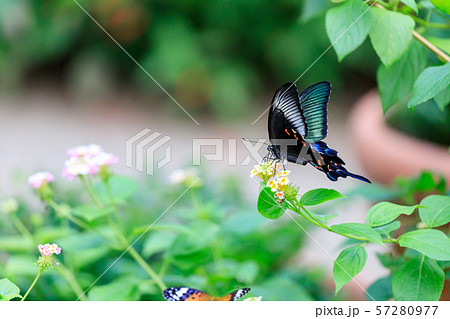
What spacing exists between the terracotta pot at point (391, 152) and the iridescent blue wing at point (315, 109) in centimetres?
51

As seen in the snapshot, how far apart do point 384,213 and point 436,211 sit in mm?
65

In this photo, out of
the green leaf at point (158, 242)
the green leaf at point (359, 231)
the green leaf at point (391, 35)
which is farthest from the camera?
the green leaf at point (158, 242)

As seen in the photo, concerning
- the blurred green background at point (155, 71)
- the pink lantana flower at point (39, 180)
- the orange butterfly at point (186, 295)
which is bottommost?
the orange butterfly at point (186, 295)

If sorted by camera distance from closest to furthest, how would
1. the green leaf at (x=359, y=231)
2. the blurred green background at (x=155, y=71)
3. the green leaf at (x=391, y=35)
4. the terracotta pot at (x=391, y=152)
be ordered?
the green leaf at (x=359, y=231) → the green leaf at (x=391, y=35) → the terracotta pot at (x=391, y=152) → the blurred green background at (x=155, y=71)

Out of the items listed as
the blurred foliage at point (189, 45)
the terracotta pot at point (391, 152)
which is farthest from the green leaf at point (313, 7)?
the blurred foliage at point (189, 45)

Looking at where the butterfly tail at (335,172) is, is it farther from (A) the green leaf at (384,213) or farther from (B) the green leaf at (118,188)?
(B) the green leaf at (118,188)

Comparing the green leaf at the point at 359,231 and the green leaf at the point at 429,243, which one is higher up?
the green leaf at the point at 359,231

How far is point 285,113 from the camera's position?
1.64 feet

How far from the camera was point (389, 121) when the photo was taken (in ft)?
3.70

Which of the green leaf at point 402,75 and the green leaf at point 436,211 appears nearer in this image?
the green leaf at point 436,211

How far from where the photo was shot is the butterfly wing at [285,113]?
48cm

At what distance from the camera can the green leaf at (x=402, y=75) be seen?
55cm

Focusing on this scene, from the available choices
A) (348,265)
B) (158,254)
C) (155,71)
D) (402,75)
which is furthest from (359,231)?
(155,71)
